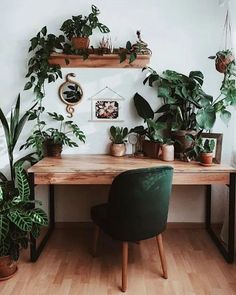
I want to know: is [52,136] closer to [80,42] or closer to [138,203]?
[80,42]

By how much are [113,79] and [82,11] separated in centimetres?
69

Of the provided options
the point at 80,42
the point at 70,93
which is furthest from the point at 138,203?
the point at 80,42

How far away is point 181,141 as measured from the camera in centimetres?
289

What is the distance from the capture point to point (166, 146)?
2805mm

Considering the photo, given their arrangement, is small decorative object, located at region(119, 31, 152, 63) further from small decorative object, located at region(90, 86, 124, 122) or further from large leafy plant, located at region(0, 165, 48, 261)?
large leafy plant, located at region(0, 165, 48, 261)

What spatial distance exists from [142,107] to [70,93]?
714 millimetres

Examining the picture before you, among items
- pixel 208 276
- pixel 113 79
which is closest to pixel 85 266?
pixel 208 276

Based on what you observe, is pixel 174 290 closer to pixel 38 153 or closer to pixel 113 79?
pixel 38 153

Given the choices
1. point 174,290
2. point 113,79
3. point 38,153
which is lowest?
point 174,290

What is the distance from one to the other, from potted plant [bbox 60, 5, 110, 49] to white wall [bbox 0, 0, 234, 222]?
6.9 inches

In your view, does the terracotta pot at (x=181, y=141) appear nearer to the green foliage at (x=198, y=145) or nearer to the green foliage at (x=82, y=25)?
the green foliage at (x=198, y=145)

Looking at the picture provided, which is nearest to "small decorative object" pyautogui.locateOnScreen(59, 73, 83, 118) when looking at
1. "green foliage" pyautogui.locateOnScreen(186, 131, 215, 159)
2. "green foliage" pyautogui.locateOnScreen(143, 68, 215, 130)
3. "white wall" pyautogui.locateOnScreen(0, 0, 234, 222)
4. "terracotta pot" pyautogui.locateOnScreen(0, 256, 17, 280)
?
"white wall" pyautogui.locateOnScreen(0, 0, 234, 222)

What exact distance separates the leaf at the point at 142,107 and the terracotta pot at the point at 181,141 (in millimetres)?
299

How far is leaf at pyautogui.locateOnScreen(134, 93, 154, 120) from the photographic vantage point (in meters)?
3.04
